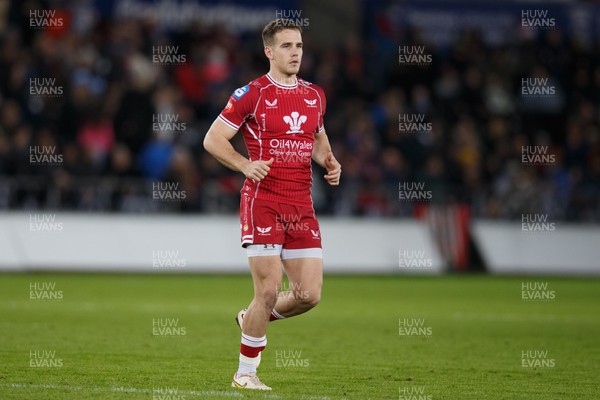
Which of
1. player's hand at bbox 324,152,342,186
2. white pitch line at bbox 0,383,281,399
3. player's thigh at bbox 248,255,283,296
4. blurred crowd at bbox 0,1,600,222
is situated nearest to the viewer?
white pitch line at bbox 0,383,281,399

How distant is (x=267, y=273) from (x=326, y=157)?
1248 mm

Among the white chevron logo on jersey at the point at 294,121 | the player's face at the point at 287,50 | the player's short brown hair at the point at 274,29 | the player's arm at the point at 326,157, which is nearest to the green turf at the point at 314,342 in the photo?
the player's arm at the point at 326,157

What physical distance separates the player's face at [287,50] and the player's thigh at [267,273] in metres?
1.54

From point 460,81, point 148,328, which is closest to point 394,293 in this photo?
point 148,328

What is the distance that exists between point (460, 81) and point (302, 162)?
63.0ft

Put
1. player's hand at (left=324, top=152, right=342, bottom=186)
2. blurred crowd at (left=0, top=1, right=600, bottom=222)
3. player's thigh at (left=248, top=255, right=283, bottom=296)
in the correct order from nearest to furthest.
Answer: player's thigh at (left=248, top=255, right=283, bottom=296) < player's hand at (left=324, top=152, right=342, bottom=186) < blurred crowd at (left=0, top=1, right=600, bottom=222)

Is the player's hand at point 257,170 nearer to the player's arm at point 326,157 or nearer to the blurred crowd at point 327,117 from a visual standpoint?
the player's arm at point 326,157

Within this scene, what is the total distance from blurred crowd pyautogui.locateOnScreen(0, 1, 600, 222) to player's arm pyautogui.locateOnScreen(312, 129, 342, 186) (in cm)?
1252

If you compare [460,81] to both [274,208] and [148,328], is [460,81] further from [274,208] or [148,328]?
[274,208]

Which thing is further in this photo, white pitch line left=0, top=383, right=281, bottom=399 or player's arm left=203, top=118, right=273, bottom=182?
player's arm left=203, top=118, right=273, bottom=182

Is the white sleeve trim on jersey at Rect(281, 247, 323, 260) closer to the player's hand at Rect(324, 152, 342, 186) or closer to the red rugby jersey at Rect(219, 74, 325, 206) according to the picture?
the red rugby jersey at Rect(219, 74, 325, 206)

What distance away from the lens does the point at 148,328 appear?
44.3 ft

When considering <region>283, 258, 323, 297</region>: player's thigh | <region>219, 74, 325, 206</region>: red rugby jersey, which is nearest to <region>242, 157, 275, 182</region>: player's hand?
<region>219, 74, 325, 206</region>: red rugby jersey

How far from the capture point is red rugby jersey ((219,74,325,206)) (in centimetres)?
909
